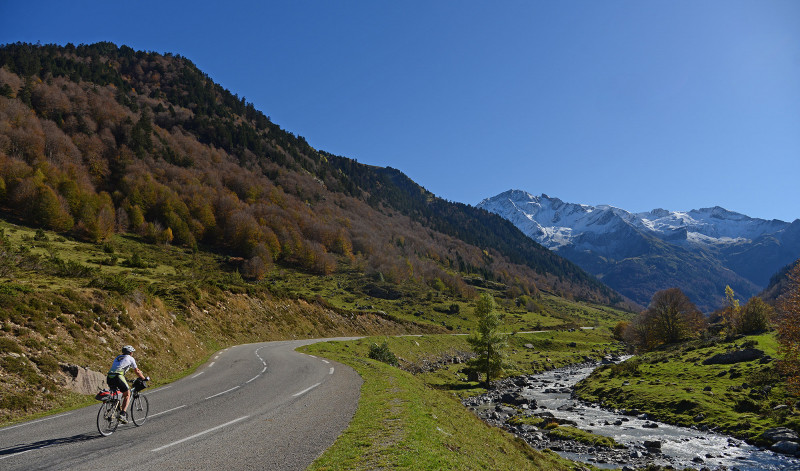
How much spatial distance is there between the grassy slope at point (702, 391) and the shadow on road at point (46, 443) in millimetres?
41743

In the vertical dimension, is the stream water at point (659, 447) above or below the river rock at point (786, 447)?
below

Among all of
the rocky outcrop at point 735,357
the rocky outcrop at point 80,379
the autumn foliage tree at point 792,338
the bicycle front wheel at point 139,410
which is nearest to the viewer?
the bicycle front wheel at point 139,410

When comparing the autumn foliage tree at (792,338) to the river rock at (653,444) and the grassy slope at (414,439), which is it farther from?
the grassy slope at (414,439)

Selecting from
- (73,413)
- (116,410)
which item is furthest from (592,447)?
(73,413)

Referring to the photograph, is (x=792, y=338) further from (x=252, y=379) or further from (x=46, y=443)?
(x=46, y=443)

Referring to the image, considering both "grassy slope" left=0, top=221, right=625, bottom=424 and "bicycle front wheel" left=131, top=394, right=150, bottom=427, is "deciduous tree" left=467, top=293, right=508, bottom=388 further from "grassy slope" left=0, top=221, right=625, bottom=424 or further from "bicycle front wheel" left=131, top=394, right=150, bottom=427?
"bicycle front wheel" left=131, top=394, right=150, bottom=427

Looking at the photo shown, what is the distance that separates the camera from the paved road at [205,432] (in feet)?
34.2

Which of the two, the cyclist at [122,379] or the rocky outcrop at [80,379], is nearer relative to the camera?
the cyclist at [122,379]

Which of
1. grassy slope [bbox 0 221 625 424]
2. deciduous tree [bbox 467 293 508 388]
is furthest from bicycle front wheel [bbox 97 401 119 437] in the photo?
deciduous tree [bbox 467 293 508 388]

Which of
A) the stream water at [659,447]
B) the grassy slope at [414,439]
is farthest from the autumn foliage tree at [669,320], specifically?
the grassy slope at [414,439]

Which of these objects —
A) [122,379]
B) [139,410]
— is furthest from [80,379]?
[122,379]

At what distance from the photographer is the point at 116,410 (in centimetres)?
1396

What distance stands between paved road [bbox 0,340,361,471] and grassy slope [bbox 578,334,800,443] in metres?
32.6

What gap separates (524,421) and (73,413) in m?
34.6
